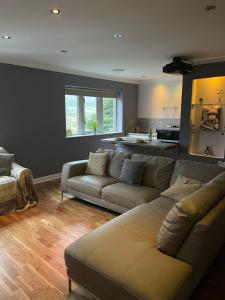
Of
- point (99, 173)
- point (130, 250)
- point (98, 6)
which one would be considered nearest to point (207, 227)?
point (130, 250)

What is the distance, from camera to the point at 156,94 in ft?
22.6

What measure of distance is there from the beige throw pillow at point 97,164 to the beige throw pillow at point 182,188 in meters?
1.28

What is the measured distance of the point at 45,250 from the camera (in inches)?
99.4

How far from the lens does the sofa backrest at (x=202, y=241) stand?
1.58m

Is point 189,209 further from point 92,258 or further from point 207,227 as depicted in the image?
point 92,258

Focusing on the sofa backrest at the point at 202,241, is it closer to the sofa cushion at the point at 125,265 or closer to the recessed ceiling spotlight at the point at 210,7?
the sofa cushion at the point at 125,265

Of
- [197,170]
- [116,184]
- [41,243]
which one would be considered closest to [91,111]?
[116,184]

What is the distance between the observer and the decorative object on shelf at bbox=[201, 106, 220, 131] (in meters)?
4.45

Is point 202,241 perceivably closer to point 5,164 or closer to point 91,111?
point 5,164

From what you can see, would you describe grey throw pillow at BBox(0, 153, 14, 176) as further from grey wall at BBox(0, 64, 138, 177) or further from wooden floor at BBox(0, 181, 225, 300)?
wooden floor at BBox(0, 181, 225, 300)

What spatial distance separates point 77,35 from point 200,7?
1.50m

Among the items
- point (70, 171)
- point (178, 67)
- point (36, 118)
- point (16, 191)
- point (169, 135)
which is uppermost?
point (178, 67)

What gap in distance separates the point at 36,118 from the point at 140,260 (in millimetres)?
3849

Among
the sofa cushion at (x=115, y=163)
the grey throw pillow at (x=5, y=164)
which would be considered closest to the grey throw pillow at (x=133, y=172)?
the sofa cushion at (x=115, y=163)
